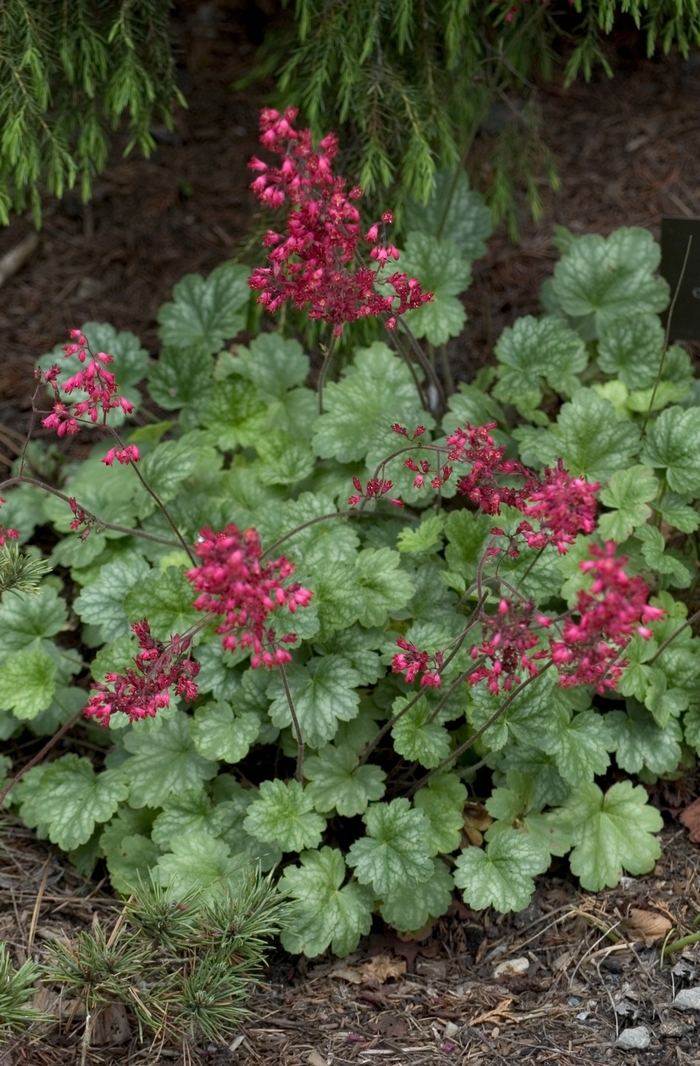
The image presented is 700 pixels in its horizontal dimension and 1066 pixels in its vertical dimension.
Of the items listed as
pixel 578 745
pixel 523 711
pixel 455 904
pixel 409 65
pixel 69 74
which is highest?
pixel 409 65

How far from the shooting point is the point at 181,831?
8.39ft

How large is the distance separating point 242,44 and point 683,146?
1.94 metres

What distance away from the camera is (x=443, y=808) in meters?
2.54

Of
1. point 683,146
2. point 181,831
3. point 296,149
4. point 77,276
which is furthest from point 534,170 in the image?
point 181,831

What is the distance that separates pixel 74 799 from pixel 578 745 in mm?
1300

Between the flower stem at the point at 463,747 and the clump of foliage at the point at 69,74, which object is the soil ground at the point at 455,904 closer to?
the flower stem at the point at 463,747

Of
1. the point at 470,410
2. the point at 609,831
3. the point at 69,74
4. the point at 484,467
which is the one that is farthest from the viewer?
the point at 470,410

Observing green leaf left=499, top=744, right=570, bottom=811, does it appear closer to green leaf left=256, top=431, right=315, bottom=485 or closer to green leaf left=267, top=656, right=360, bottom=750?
green leaf left=267, top=656, right=360, bottom=750

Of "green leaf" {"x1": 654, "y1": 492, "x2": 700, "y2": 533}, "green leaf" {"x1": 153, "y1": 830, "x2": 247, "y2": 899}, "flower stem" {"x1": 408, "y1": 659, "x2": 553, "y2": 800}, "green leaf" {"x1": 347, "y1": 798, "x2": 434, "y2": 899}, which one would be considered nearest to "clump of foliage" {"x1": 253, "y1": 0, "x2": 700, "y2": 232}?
"green leaf" {"x1": 654, "y1": 492, "x2": 700, "y2": 533}

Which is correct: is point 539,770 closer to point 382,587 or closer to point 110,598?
point 382,587

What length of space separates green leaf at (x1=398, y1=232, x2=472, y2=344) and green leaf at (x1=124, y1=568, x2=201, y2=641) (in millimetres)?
1083

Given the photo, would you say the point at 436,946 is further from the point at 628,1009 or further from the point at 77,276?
the point at 77,276

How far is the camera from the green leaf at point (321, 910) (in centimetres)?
238

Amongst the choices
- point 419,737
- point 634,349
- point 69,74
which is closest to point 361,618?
point 419,737
